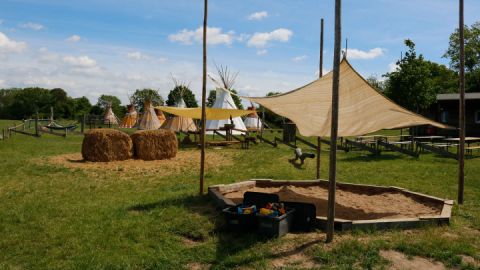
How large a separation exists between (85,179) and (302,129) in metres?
5.34

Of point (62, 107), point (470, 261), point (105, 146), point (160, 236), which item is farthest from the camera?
point (62, 107)

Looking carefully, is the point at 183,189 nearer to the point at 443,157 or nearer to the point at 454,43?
the point at 443,157

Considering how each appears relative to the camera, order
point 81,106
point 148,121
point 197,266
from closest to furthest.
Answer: point 197,266
point 148,121
point 81,106

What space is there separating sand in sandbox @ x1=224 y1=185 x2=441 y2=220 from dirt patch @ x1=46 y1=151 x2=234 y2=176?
13.0 feet

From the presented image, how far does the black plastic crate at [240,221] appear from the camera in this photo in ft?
16.7

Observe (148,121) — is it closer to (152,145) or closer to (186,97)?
(152,145)

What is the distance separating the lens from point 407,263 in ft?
13.9

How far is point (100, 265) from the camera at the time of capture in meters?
4.14

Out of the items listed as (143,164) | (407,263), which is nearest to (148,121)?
(143,164)

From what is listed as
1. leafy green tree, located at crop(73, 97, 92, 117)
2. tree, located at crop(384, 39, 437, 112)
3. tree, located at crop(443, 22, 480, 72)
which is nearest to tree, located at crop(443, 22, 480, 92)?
tree, located at crop(443, 22, 480, 72)

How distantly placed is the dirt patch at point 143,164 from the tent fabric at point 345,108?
4.11 m

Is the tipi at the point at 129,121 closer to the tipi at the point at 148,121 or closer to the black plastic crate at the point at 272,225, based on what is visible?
the tipi at the point at 148,121

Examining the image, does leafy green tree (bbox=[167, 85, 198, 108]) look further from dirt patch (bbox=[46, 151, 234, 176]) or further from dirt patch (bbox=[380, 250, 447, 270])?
dirt patch (bbox=[380, 250, 447, 270])

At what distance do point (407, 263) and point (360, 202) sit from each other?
2.69m
